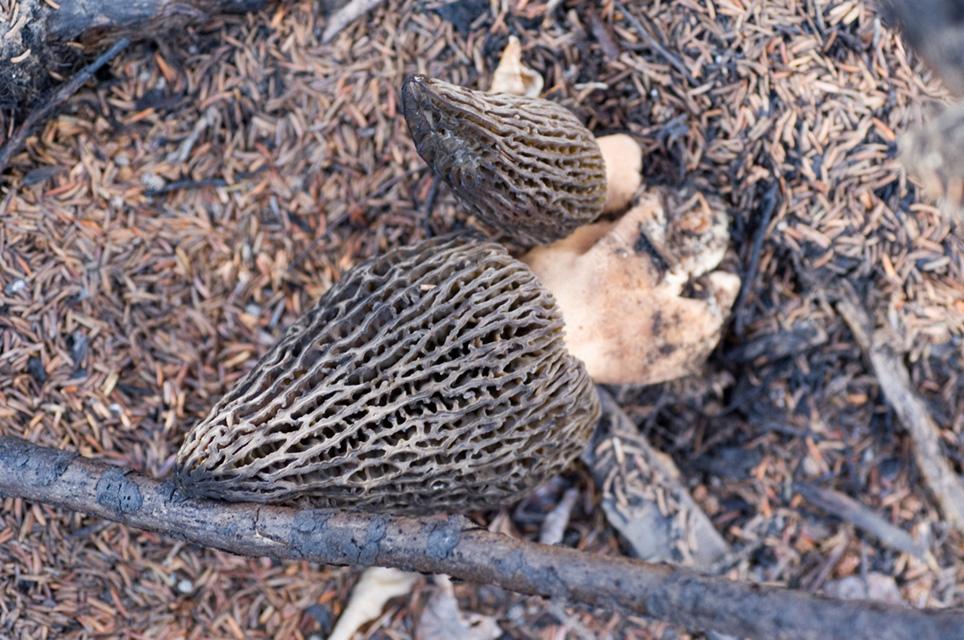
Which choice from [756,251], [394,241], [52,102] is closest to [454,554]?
[394,241]

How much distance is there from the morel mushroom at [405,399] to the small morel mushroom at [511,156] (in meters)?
0.31

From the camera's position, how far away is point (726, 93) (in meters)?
4.74

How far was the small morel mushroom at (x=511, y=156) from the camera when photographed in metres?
3.69

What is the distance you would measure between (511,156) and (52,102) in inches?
103

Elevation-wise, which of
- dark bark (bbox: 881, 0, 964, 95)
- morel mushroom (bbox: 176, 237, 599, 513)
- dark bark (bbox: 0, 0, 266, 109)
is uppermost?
dark bark (bbox: 881, 0, 964, 95)

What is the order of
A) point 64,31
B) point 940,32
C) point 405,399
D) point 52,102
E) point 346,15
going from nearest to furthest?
point 940,32, point 405,399, point 64,31, point 52,102, point 346,15

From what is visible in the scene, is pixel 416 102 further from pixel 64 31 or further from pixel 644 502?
pixel 644 502

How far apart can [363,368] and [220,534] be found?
956mm

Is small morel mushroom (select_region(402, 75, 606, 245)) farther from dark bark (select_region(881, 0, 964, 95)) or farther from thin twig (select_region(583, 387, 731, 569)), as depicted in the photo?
dark bark (select_region(881, 0, 964, 95))

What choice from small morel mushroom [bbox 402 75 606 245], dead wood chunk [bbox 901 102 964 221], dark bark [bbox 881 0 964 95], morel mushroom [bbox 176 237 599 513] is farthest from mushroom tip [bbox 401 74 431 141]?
dead wood chunk [bbox 901 102 964 221]

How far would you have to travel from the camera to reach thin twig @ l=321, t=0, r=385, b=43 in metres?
4.83

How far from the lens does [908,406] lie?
496cm

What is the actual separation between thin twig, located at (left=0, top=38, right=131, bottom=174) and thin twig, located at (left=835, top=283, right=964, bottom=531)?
4518 mm

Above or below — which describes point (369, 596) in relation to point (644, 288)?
below
